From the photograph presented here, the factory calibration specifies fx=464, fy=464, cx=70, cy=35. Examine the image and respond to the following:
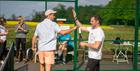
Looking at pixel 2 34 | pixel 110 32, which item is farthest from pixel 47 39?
pixel 110 32

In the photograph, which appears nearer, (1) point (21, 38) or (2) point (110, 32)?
(1) point (21, 38)

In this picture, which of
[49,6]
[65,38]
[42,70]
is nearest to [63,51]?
[65,38]

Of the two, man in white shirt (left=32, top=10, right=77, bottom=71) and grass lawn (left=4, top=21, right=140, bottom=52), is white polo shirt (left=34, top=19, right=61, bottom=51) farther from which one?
grass lawn (left=4, top=21, right=140, bottom=52)

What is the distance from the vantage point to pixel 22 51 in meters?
16.8

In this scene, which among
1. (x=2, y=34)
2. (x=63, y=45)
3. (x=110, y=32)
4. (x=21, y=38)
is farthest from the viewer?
(x=110, y=32)

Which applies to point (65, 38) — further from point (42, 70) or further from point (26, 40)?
point (42, 70)

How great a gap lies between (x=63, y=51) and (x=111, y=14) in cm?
215

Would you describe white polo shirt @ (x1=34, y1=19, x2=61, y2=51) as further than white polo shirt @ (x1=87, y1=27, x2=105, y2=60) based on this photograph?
Yes

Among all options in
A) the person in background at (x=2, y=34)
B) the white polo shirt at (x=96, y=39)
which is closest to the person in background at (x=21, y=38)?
the person in background at (x=2, y=34)

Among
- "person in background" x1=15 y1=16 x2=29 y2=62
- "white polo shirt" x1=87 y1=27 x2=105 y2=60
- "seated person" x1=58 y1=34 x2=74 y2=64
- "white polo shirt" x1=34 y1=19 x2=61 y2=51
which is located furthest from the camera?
"person in background" x1=15 y1=16 x2=29 y2=62

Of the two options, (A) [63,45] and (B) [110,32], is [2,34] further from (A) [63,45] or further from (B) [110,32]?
(B) [110,32]

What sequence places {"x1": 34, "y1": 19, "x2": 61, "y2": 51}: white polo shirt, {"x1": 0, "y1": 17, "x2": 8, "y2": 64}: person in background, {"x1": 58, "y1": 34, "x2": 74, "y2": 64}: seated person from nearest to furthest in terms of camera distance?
1. {"x1": 34, "y1": 19, "x2": 61, "y2": 51}: white polo shirt
2. {"x1": 0, "y1": 17, "x2": 8, "y2": 64}: person in background
3. {"x1": 58, "y1": 34, "x2": 74, "y2": 64}: seated person

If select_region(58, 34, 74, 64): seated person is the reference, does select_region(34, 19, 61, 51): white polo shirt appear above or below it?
above

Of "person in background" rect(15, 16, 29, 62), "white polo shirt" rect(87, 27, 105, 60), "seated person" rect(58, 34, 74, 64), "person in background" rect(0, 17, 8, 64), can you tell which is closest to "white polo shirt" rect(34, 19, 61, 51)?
"white polo shirt" rect(87, 27, 105, 60)
